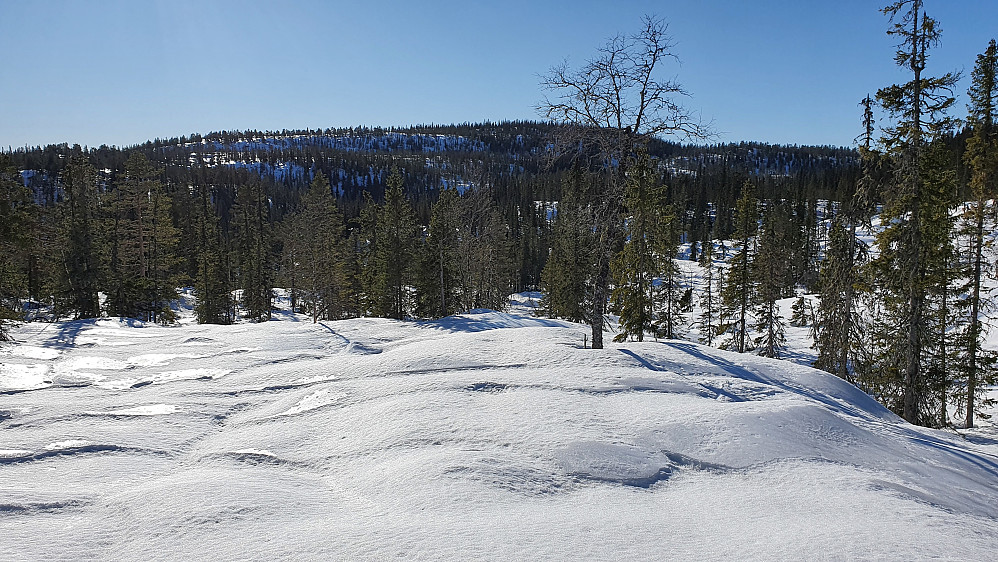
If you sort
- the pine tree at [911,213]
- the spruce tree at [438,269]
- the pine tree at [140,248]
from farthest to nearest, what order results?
the pine tree at [140,248] → the spruce tree at [438,269] → the pine tree at [911,213]

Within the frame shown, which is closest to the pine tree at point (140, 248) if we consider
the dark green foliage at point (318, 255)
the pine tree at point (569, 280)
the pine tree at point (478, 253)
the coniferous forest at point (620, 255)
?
the coniferous forest at point (620, 255)

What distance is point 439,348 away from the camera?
11.8m

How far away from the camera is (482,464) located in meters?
5.43

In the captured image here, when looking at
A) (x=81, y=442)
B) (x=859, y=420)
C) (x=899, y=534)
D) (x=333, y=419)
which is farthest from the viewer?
(x=859, y=420)

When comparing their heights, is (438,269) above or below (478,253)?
below

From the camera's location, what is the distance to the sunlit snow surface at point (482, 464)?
156 inches

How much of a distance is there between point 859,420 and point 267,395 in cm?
1068

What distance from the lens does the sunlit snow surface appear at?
3951 millimetres

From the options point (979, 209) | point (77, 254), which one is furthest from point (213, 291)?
point (979, 209)

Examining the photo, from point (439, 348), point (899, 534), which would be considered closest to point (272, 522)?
point (899, 534)

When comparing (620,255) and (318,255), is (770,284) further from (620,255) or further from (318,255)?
(318,255)

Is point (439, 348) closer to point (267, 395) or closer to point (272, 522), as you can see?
point (267, 395)

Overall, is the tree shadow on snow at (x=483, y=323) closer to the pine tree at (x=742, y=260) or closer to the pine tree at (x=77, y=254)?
the pine tree at (x=742, y=260)

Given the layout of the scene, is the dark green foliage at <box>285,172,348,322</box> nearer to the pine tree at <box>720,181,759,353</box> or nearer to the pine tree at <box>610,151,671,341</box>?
the pine tree at <box>610,151,671,341</box>
